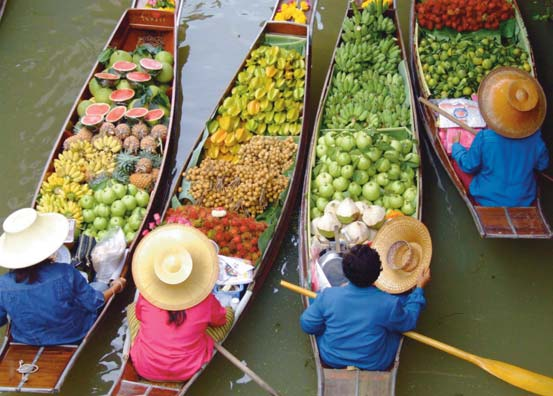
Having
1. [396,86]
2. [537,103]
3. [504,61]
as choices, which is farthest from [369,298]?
[504,61]

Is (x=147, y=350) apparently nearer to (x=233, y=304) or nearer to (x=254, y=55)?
(x=233, y=304)

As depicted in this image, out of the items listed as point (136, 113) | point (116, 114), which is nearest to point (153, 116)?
point (136, 113)

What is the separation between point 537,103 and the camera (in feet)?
14.6

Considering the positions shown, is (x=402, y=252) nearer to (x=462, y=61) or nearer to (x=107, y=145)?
(x=462, y=61)

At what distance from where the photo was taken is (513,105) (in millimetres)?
Answer: 4371

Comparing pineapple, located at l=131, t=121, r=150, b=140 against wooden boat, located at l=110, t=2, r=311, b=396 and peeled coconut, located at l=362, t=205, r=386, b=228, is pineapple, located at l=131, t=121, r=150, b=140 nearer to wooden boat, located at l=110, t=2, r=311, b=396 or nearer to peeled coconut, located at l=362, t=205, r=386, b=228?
wooden boat, located at l=110, t=2, r=311, b=396

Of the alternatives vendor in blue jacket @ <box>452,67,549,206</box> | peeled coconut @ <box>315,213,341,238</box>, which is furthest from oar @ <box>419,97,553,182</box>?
peeled coconut @ <box>315,213,341,238</box>

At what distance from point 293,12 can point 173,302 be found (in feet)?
14.2

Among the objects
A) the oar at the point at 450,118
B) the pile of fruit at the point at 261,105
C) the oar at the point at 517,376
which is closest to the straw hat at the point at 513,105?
the oar at the point at 450,118

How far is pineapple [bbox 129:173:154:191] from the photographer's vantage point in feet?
16.2

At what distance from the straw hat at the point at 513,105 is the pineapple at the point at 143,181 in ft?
10.0

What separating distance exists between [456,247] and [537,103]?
1486 millimetres

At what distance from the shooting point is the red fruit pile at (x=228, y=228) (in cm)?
439

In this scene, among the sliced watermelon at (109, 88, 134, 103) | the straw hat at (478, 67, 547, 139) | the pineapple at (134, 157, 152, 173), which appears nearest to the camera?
the straw hat at (478, 67, 547, 139)
